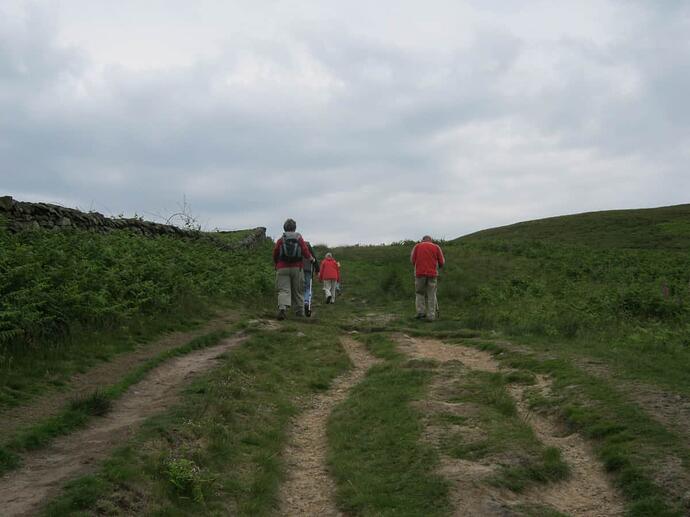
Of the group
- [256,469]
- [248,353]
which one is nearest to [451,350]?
[248,353]

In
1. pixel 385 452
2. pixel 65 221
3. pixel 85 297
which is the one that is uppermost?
pixel 65 221

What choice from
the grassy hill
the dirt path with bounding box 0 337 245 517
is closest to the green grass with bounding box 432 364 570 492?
the grassy hill

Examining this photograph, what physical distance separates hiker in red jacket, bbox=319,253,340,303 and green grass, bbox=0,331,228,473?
10802 mm

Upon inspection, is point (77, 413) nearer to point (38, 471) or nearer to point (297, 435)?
point (38, 471)

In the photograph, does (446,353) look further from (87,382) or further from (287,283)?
(87,382)

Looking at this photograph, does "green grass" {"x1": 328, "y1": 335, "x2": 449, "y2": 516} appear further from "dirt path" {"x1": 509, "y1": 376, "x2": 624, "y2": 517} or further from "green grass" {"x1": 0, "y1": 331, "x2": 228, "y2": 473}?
"green grass" {"x1": 0, "y1": 331, "x2": 228, "y2": 473}

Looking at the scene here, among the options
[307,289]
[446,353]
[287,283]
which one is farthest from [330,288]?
[446,353]

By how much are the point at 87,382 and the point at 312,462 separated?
358 centimetres

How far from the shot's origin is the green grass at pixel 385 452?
608 centimetres

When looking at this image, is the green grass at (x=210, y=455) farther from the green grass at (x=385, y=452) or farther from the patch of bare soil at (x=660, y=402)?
the patch of bare soil at (x=660, y=402)

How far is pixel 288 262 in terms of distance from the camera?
1641 centimetres

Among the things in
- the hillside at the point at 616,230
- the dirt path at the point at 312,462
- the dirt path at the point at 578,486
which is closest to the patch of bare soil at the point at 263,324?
the dirt path at the point at 312,462

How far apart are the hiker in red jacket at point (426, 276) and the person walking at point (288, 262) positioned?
3007 mm

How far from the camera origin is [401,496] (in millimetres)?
6156
